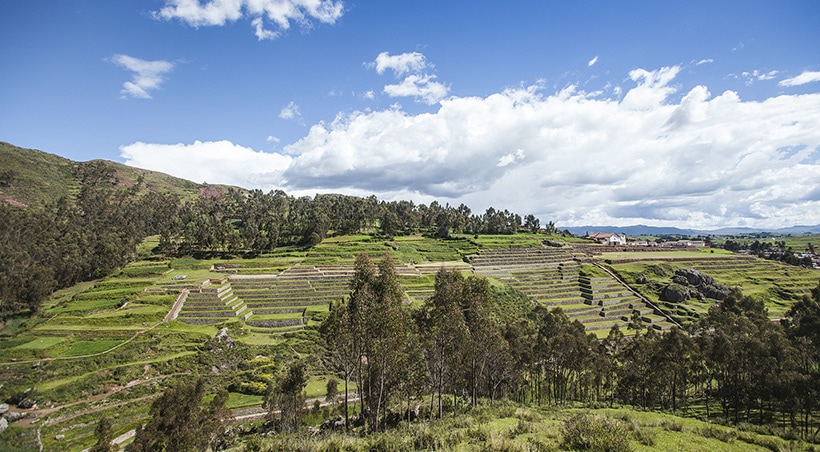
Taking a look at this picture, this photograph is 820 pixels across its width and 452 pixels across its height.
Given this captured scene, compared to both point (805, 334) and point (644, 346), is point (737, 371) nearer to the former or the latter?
point (644, 346)

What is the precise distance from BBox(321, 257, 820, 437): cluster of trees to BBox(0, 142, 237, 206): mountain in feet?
494

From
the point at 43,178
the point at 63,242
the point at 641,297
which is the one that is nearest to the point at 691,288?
the point at 641,297

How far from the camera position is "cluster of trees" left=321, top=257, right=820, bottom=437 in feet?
69.6

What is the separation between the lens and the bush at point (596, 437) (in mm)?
10555

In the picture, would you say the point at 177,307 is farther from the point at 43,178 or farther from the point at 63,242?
the point at 43,178

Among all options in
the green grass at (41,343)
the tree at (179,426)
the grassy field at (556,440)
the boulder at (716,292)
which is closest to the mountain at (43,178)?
the green grass at (41,343)

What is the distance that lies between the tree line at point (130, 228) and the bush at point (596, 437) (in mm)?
77724

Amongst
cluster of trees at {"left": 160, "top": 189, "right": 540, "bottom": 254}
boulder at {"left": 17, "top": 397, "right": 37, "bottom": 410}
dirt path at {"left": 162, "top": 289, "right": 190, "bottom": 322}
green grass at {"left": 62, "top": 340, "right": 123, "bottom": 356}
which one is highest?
cluster of trees at {"left": 160, "top": 189, "right": 540, "bottom": 254}

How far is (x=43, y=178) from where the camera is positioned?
139500mm

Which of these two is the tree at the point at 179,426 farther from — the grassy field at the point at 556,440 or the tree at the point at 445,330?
the tree at the point at 445,330

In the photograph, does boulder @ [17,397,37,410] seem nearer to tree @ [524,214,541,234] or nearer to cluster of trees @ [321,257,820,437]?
cluster of trees @ [321,257,820,437]

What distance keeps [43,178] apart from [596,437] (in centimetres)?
20390

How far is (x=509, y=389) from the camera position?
3800 centimetres

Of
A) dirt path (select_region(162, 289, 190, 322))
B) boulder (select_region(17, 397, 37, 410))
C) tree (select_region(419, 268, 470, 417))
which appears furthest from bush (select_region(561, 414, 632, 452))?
dirt path (select_region(162, 289, 190, 322))
